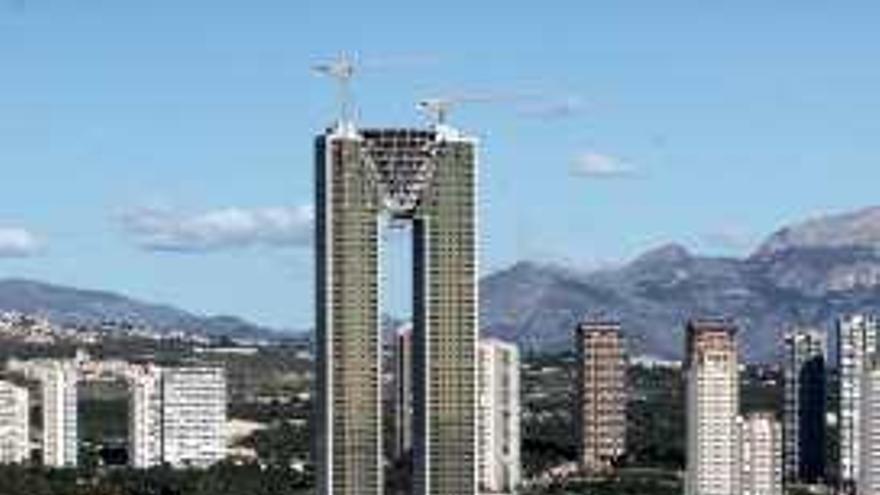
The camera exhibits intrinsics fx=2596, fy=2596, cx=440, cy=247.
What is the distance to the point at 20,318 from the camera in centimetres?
6719

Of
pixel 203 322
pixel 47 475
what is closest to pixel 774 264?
pixel 203 322

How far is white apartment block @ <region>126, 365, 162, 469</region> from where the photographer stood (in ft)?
128

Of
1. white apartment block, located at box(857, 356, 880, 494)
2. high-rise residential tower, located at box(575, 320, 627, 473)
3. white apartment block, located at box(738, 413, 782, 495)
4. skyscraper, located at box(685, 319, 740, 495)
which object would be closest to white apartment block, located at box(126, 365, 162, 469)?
high-rise residential tower, located at box(575, 320, 627, 473)

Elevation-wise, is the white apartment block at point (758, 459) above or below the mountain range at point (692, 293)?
below

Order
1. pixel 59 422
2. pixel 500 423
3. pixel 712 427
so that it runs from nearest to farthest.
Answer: pixel 500 423
pixel 712 427
pixel 59 422

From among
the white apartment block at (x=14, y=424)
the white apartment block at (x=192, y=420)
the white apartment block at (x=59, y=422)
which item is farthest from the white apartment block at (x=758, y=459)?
the white apartment block at (x=14, y=424)

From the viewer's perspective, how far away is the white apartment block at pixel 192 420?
129 feet

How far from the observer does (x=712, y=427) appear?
34.1 metres

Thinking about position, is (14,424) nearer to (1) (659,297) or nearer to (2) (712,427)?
(2) (712,427)

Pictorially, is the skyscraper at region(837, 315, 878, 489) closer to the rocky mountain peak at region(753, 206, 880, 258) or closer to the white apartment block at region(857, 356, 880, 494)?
the white apartment block at region(857, 356, 880, 494)

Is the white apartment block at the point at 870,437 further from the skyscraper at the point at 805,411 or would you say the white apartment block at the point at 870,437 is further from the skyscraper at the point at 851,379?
the skyscraper at the point at 805,411

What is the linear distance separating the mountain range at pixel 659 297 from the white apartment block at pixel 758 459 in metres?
57.3

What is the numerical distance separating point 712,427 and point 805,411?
524 centimetres

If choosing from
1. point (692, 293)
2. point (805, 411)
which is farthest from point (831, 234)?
point (805, 411)
